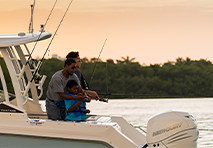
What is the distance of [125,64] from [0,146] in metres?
50.8

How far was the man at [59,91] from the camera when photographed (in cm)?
483

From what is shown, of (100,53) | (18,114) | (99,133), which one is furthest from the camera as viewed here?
(100,53)

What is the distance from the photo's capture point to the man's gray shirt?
191 inches

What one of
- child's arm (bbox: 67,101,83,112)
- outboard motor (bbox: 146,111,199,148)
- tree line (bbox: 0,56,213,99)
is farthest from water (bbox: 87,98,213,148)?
tree line (bbox: 0,56,213,99)

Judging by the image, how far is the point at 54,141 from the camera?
4.80 meters

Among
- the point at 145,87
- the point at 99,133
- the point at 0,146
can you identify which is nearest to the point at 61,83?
the point at 99,133

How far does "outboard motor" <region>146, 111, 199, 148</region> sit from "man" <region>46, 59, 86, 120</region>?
1.14m

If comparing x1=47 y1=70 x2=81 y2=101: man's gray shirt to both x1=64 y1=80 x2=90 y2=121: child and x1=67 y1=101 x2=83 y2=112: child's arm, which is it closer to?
x1=64 y1=80 x2=90 y2=121: child

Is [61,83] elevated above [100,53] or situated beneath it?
situated beneath

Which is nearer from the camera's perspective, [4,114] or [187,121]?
[187,121]

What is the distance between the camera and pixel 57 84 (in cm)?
484

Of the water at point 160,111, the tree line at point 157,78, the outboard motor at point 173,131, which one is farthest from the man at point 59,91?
the tree line at point 157,78

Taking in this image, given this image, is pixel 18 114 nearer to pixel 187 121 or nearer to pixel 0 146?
pixel 0 146

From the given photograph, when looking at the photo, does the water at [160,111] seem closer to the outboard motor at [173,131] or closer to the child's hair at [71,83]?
the outboard motor at [173,131]
